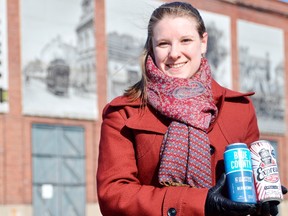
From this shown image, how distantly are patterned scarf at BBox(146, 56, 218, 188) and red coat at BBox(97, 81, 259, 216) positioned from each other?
0.06 m

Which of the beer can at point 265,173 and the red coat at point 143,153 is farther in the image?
the red coat at point 143,153

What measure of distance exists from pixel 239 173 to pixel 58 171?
Answer: 26.2 metres

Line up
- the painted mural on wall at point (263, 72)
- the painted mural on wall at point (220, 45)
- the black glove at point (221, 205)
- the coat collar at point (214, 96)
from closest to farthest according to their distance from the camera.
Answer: the black glove at point (221, 205) < the coat collar at point (214, 96) < the painted mural on wall at point (220, 45) < the painted mural on wall at point (263, 72)

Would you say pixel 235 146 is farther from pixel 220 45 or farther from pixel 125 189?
pixel 220 45

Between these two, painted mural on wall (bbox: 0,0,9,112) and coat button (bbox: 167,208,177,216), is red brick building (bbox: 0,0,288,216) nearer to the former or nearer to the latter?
painted mural on wall (bbox: 0,0,9,112)

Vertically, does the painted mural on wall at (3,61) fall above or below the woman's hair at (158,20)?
above

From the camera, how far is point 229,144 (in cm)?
374

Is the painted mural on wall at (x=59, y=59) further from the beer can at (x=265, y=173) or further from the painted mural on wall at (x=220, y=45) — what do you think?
the beer can at (x=265, y=173)

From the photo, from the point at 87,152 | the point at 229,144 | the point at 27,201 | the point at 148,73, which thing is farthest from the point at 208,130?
the point at 87,152

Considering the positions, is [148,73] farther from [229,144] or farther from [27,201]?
[27,201]

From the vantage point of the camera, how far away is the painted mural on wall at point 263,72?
3806cm

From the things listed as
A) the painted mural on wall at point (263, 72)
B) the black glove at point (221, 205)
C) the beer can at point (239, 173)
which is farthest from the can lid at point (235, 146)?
the painted mural on wall at point (263, 72)

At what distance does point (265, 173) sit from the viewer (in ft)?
11.4

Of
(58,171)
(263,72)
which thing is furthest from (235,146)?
(263,72)
